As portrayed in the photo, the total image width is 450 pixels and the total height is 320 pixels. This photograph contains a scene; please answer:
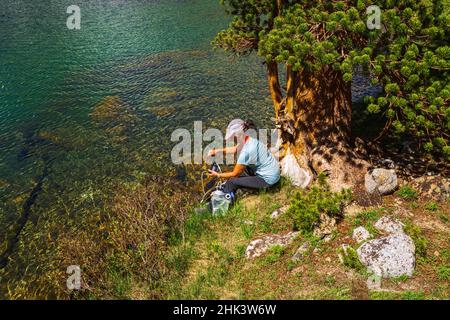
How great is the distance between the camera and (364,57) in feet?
26.1

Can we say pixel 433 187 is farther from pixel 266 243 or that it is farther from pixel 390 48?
pixel 266 243

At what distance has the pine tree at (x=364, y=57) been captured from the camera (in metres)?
7.94

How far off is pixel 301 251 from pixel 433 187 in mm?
4037

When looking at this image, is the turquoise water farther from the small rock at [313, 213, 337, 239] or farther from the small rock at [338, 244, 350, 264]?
the small rock at [338, 244, 350, 264]

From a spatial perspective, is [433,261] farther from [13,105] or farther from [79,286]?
[13,105]

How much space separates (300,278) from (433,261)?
2661 mm

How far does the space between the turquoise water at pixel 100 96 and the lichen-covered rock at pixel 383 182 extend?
22.9 feet

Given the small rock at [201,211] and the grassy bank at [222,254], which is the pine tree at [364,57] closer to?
the grassy bank at [222,254]

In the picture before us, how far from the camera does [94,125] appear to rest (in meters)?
17.2

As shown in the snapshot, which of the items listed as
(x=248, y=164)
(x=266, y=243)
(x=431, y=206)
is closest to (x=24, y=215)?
(x=248, y=164)

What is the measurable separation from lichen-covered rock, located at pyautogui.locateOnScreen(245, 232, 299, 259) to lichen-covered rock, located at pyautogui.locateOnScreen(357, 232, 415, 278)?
5.40 feet

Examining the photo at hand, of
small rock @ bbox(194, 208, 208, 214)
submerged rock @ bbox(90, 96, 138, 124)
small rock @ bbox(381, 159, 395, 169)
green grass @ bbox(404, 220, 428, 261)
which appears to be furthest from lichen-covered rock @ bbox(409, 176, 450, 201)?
submerged rock @ bbox(90, 96, 138, 124)

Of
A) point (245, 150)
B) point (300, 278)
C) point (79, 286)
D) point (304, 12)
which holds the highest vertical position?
point (304, 12)
